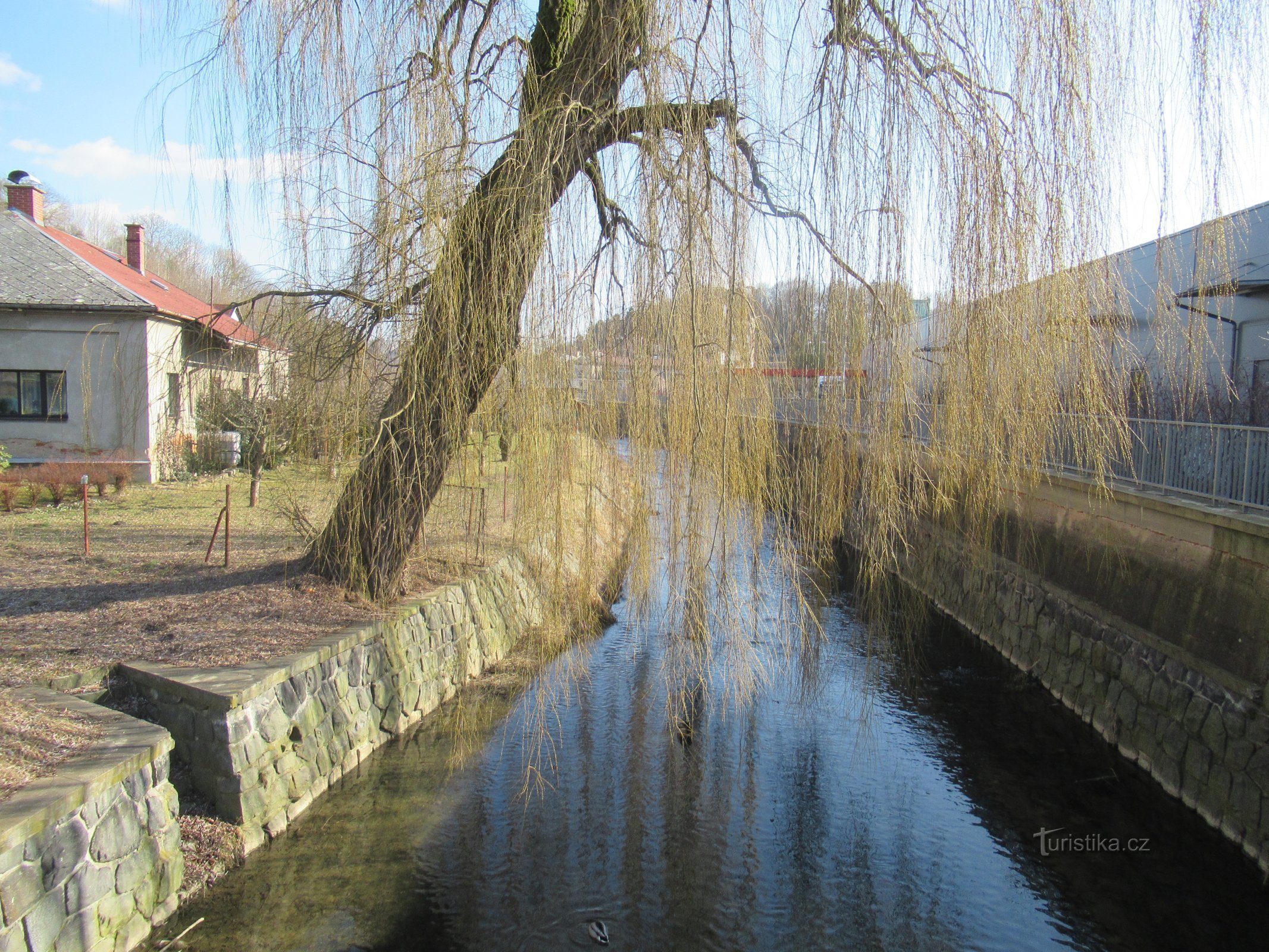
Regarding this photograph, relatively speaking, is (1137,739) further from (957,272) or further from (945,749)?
(957,272)

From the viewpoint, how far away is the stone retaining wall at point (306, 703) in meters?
4.41

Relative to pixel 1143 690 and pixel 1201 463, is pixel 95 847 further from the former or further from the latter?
pixel 1201 463

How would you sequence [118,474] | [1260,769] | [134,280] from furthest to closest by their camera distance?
[134,280] → [118,474] → [1260,769]

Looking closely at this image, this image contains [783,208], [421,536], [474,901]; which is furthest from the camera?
[421,536]

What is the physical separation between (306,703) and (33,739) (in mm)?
1577

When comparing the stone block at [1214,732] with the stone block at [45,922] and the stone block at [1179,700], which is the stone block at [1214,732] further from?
the stone block at [45,922]

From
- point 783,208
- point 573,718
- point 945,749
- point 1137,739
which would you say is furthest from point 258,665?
point 1137,739

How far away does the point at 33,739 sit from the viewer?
3.68 m

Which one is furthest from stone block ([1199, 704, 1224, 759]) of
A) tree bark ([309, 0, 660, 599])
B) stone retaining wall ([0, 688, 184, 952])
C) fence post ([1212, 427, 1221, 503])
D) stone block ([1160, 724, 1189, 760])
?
stone retaining wall ([0, 688, 184, 952])

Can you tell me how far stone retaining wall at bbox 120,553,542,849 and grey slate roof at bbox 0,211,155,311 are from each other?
798 centimetres

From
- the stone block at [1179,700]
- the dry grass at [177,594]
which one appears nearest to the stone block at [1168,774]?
the stone block at [1179,700]

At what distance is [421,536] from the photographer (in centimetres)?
698

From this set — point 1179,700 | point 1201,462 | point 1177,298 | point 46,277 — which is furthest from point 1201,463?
point 46,277

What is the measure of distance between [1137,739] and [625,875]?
439 centimetres
